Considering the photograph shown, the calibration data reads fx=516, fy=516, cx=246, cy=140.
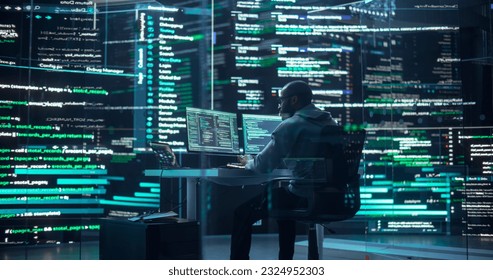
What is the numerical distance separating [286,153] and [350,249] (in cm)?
214

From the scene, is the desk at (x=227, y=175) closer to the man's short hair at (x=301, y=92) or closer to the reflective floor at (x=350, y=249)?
the man's short hair at (x=301, y=92)

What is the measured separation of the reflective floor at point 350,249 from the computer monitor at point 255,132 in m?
Result: 0.83

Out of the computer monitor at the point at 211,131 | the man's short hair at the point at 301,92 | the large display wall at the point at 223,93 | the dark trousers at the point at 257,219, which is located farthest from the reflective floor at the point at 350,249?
the man's short hair at the point at 301,92

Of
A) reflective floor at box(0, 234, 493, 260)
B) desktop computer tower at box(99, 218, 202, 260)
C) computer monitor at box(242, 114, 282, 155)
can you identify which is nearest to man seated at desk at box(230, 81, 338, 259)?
desktop computer tower at box(99, 218, 202, 260)

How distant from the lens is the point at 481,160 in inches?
169

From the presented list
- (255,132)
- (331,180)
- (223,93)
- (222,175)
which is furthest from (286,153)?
(223,93)

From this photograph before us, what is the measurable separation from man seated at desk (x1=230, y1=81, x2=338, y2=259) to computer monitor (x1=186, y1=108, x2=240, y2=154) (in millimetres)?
702

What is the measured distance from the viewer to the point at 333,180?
10.1 ft

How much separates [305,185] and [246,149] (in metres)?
1.22

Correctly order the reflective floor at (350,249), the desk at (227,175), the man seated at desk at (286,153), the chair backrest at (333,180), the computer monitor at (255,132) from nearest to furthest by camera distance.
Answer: the chair backrest at (333,180)
the man seated at desk at (286,153)
the desk at (227,175)
the reflective floor at (350,249)
the computer monitor at (255,132)

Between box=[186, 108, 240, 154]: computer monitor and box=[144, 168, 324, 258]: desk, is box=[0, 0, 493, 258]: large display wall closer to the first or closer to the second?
box=[186, 108, 240, 154]: computer monitor

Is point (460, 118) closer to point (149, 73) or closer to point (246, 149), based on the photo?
point (246, 149)

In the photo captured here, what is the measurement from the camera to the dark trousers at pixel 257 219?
3.21 meters
